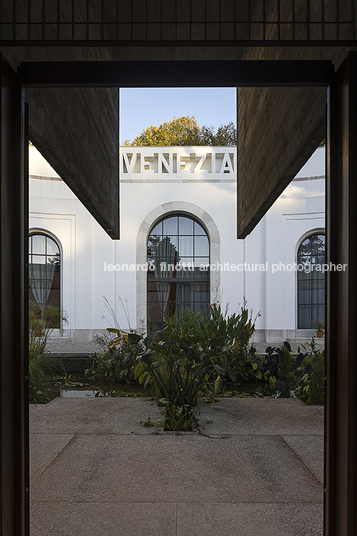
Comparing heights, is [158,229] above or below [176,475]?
above

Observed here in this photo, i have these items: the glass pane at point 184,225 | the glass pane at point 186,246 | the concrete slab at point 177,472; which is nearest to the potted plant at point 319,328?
the glass pane at point 186,246

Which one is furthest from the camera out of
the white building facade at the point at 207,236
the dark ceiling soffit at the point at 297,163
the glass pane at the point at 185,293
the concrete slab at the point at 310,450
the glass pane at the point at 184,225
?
the glass pane at the point at 184,225

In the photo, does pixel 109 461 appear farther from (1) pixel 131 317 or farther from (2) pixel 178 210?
(2) pixel 178 210

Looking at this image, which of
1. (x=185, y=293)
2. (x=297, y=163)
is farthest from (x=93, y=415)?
(x=185, y=293)

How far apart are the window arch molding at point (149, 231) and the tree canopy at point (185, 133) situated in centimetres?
775

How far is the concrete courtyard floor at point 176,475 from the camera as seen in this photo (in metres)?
1.93

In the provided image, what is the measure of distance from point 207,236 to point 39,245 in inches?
174

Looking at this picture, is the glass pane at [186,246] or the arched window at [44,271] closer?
the arched window at [44,271]

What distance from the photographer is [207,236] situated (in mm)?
10930

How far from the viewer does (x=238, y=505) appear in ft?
6.86

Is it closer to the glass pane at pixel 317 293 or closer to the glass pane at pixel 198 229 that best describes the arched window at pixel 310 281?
the glass pane at pixel 317 293

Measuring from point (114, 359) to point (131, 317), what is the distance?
4.52 metres

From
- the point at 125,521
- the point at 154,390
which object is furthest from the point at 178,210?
the point at 125,521

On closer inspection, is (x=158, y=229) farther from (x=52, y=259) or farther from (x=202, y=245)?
(x=52, y=259)
